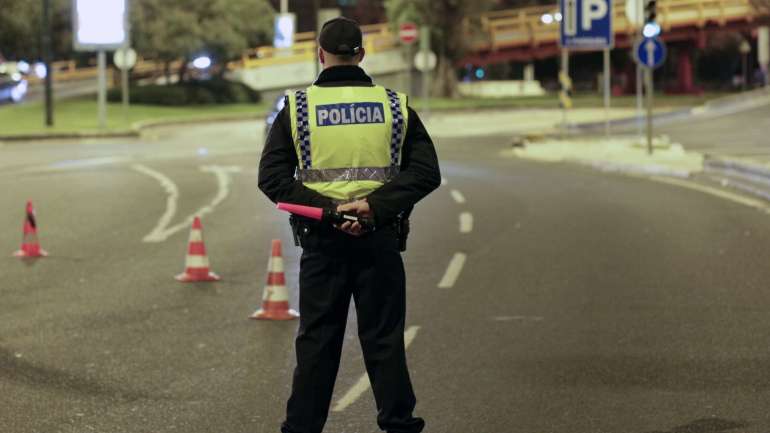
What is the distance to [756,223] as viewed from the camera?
1777 cm

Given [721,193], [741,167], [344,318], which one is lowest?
[721,193]

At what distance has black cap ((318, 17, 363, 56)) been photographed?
19.5ft

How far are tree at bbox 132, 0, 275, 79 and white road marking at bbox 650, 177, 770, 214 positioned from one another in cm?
3895

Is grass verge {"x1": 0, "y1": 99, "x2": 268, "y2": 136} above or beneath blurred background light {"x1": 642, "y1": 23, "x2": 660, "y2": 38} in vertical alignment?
beneath

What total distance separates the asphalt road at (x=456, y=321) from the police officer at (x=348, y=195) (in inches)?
46.9

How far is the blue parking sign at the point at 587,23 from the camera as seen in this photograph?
110 ft

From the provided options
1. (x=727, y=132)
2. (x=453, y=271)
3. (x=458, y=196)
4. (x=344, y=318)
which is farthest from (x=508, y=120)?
(x=344, y=318)

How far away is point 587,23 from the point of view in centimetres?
3366

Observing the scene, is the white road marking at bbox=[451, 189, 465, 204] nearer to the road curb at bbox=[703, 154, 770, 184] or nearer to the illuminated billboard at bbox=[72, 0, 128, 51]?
the road curb at bbox=[703, 154, 770, 184]

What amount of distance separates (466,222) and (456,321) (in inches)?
300

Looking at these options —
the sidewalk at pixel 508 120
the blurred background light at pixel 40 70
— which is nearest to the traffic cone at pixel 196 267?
the sidewalk at pixel 508 120

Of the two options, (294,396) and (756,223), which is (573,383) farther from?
(756,223)

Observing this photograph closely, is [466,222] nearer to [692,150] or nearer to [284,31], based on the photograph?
[692,150]

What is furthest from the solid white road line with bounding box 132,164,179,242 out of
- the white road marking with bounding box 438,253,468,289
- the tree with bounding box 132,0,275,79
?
the tree with bounding box 132,0,275,79
